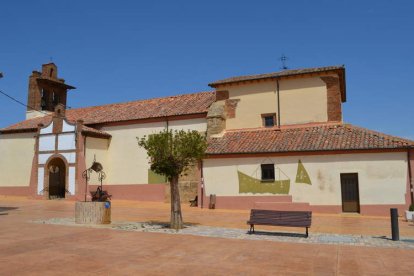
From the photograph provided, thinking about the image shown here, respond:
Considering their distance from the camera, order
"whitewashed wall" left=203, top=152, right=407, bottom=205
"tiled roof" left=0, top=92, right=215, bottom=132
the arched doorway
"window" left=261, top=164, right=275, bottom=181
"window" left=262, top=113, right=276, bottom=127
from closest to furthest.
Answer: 1. "whitewashed wall" left=203, top=152, right=407, bottom=205
2. "window" left=261, top=164, right=275, bottom=181
3. "window" left=262, top=113, right=276, bottom=127
4. "tiled roof" left=0, top=92, right=215, bottom=132
5. the arched doorway

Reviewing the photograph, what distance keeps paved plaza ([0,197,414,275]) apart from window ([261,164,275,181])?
7.00 metres

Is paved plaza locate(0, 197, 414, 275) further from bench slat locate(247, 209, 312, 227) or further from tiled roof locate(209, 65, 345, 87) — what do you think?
tiled roof locate(209, 65, 345, 87)

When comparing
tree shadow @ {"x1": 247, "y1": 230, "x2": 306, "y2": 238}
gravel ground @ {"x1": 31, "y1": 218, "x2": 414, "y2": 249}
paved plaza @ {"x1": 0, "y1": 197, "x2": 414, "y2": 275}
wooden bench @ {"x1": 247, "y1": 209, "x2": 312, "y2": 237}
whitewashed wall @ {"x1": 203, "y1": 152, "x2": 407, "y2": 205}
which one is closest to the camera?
paved plaza @ {"x1": 0, "y1": 197, "x2": 414, "y2": 275}

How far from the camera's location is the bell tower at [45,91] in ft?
118

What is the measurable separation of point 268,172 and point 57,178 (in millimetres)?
19766

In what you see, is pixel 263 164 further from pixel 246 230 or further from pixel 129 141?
pixel 129 141

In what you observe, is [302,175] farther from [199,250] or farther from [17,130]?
[17,130]

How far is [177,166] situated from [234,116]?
43.9ft

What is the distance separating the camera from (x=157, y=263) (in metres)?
8.46

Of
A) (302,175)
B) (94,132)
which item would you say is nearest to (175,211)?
(302,175)

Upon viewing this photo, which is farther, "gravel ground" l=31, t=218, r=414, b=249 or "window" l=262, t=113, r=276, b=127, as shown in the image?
"window" l=262, t=113, r=276, b=127

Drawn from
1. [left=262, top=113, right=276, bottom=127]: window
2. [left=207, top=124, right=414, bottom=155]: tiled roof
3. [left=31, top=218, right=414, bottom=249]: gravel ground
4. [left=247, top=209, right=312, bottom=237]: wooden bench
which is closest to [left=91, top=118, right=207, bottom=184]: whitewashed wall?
[left=207, top=124, right=414, bottom=155]: tiled roof

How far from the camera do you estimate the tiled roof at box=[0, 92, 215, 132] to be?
29.6 metres

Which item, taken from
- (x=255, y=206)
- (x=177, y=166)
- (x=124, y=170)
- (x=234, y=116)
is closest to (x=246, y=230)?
(x=177, y=166)
